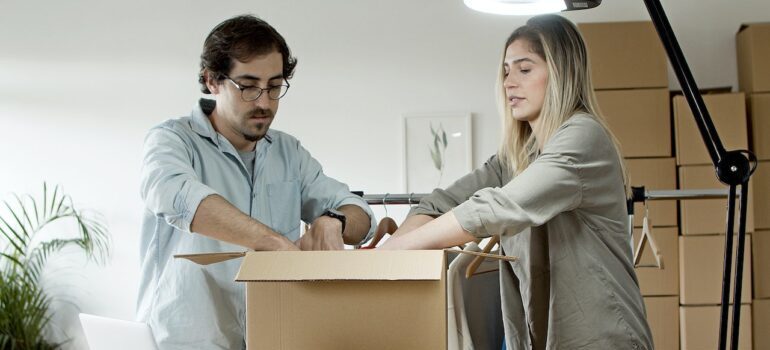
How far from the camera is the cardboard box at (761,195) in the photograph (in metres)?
4.63

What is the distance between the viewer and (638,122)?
15.0 ft

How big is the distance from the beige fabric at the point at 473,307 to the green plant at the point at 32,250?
3619 mm

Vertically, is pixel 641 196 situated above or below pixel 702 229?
above

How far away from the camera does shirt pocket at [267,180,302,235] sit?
76.4 inches

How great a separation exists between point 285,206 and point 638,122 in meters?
2.97

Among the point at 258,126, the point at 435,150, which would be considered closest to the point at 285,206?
the point at 258,126

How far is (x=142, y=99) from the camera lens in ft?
17.9

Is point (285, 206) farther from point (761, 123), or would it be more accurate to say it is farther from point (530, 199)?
point (761, 123)

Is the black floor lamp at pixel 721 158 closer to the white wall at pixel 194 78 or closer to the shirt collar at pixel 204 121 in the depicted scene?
the shirt collar at pixel 204 121

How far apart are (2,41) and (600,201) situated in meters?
4.78

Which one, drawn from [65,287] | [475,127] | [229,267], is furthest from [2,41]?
[229,267]

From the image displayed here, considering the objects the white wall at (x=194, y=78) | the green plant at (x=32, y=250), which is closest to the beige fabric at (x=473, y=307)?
the white wall at (x=194, y=78)

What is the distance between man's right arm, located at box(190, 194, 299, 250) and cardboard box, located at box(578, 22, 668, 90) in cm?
327

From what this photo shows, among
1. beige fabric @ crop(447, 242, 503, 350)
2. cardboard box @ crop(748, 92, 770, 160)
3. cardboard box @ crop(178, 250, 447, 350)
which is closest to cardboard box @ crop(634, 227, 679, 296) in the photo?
cardboard box @ crop(748, 92, 770, 160)
